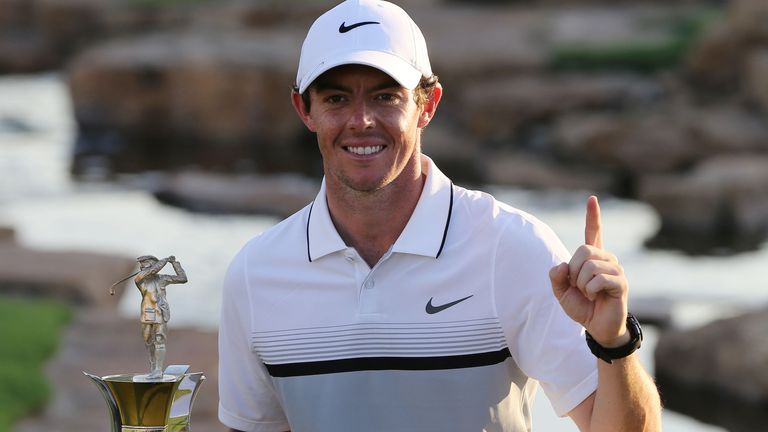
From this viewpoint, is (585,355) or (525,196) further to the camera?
(525,196)

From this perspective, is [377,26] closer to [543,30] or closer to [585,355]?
[585,355]

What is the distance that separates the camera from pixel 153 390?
2.43m

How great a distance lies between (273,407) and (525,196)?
11.6 metres

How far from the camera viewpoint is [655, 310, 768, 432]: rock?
25.2ft

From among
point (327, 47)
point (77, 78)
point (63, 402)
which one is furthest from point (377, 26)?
point (77, 78)

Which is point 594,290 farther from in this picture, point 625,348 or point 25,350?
point 25,350

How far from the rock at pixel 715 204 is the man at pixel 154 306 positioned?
1012 centimetres

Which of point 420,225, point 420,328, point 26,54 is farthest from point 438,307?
point 26,54

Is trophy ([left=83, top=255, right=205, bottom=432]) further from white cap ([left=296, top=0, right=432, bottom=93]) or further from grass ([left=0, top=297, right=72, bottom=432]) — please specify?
grass ([left=0, top=297, right=72, bottom=432])

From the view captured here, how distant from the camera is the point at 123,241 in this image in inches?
481

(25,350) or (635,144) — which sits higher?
(635,144)

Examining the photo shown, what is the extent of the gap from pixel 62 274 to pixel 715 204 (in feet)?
20.7

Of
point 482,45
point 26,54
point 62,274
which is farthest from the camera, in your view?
point 26,54

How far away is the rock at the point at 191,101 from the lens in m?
17.9
